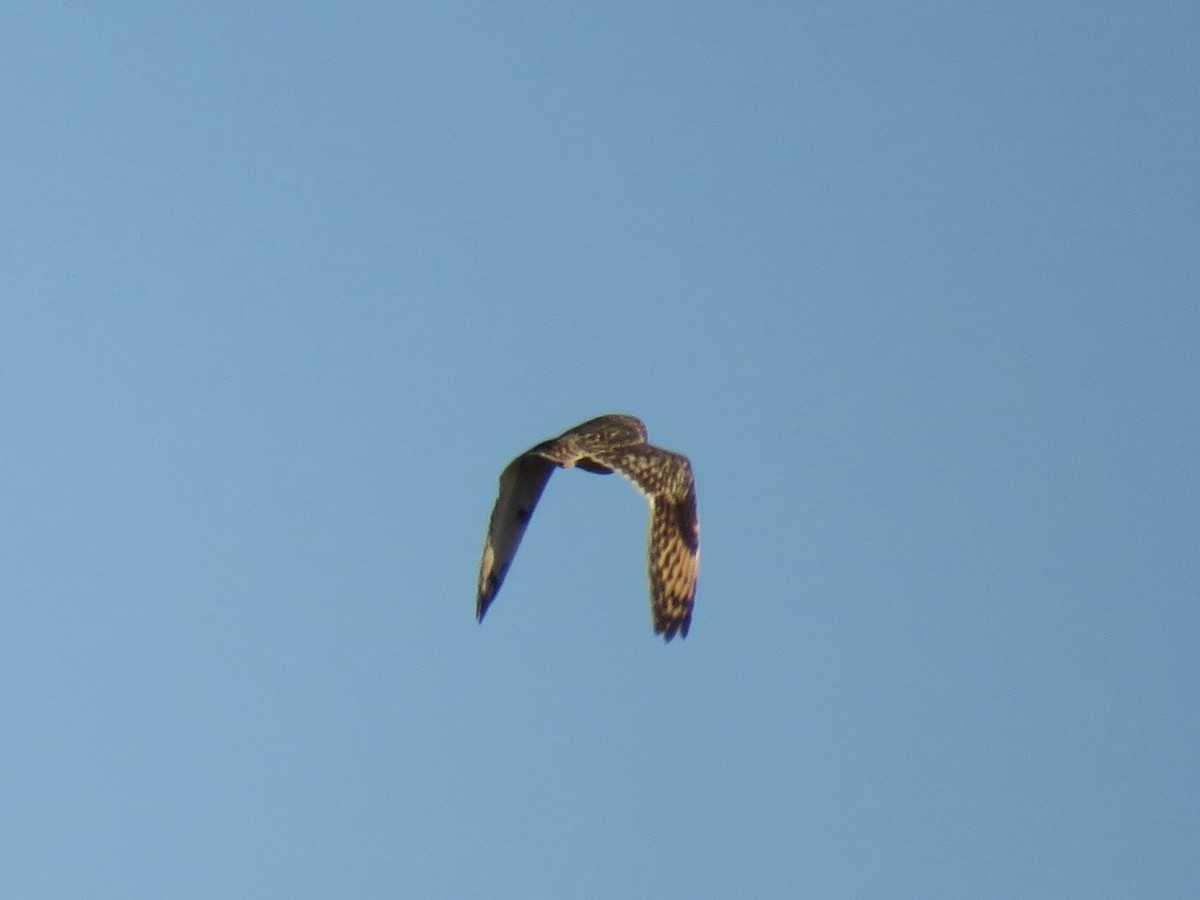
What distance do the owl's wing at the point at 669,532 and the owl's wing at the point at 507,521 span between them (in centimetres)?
143

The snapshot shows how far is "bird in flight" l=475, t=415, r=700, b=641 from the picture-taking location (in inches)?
5989

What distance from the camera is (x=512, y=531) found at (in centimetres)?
15412

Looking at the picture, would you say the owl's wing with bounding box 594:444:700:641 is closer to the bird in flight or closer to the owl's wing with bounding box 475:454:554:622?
the bird in flight

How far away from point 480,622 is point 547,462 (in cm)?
198

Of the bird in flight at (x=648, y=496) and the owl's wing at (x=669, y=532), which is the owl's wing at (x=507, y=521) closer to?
the bird in flight at (x=648, y=496)

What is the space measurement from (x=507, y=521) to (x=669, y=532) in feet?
8.00

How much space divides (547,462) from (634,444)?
1.11 metres

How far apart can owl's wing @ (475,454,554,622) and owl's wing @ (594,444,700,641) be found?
1.43 metres

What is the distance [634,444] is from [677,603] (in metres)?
1.94

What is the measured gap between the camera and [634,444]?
6029 inches

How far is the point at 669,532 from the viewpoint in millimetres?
152375

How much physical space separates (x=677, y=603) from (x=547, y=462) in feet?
7.93

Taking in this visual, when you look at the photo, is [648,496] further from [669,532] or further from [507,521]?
[507,521]

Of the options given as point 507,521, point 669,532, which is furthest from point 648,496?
point 507,521
